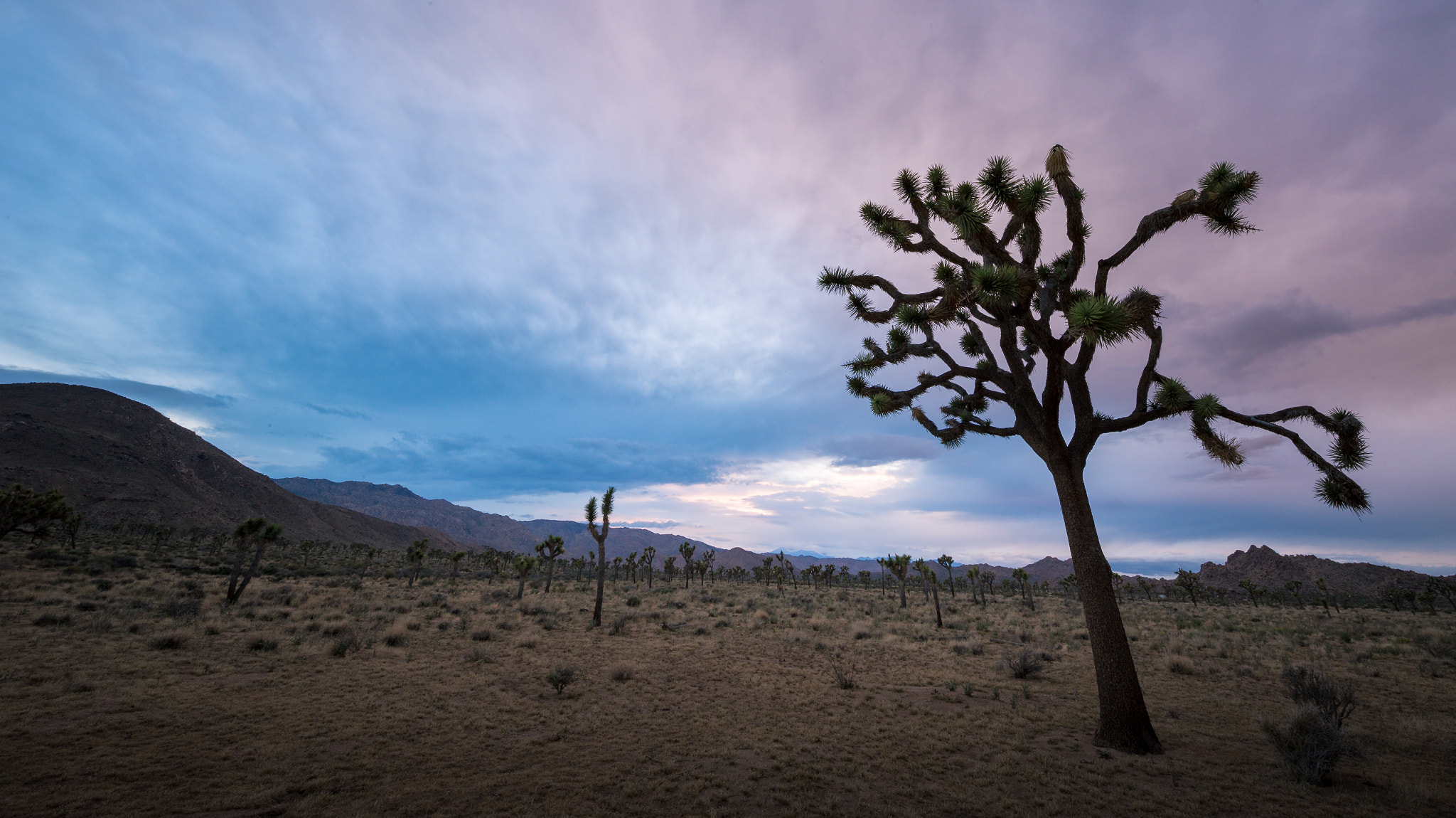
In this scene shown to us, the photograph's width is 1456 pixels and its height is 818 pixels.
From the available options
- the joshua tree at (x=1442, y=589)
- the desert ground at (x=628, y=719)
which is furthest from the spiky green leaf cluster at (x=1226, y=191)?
the joshua tree at (x=1442, y=589)

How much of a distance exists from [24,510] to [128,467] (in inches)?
3520

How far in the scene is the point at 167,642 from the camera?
13.1 m

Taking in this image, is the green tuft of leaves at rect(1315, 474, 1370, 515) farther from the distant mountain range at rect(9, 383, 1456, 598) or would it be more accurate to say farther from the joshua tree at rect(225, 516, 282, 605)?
the distant mountain range at rect(9, 383, 1456, 598)

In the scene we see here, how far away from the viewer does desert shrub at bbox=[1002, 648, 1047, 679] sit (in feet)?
46.9

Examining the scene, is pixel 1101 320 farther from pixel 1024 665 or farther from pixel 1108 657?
pixel 1024 665

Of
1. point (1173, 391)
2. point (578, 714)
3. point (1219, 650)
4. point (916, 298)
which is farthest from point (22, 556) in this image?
point (1219, 650)

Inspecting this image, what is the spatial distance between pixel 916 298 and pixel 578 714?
11403mm

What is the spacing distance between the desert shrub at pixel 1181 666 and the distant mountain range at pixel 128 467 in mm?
98500

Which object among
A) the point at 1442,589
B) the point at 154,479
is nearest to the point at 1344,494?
the point at 1442,589

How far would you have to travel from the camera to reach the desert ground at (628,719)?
671 cm

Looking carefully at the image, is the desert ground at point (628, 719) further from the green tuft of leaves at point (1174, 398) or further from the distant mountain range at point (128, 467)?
the distant mountain range at point (128, 467)

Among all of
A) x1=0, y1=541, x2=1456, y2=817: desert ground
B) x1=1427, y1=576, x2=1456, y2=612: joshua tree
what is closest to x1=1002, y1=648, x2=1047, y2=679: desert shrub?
x1=0, y1=541, x2=1456, y2=817: desert ground

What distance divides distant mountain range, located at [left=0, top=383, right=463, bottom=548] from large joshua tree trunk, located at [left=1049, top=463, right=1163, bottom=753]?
3822 inches

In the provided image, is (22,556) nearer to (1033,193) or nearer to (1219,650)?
(1033,193)
